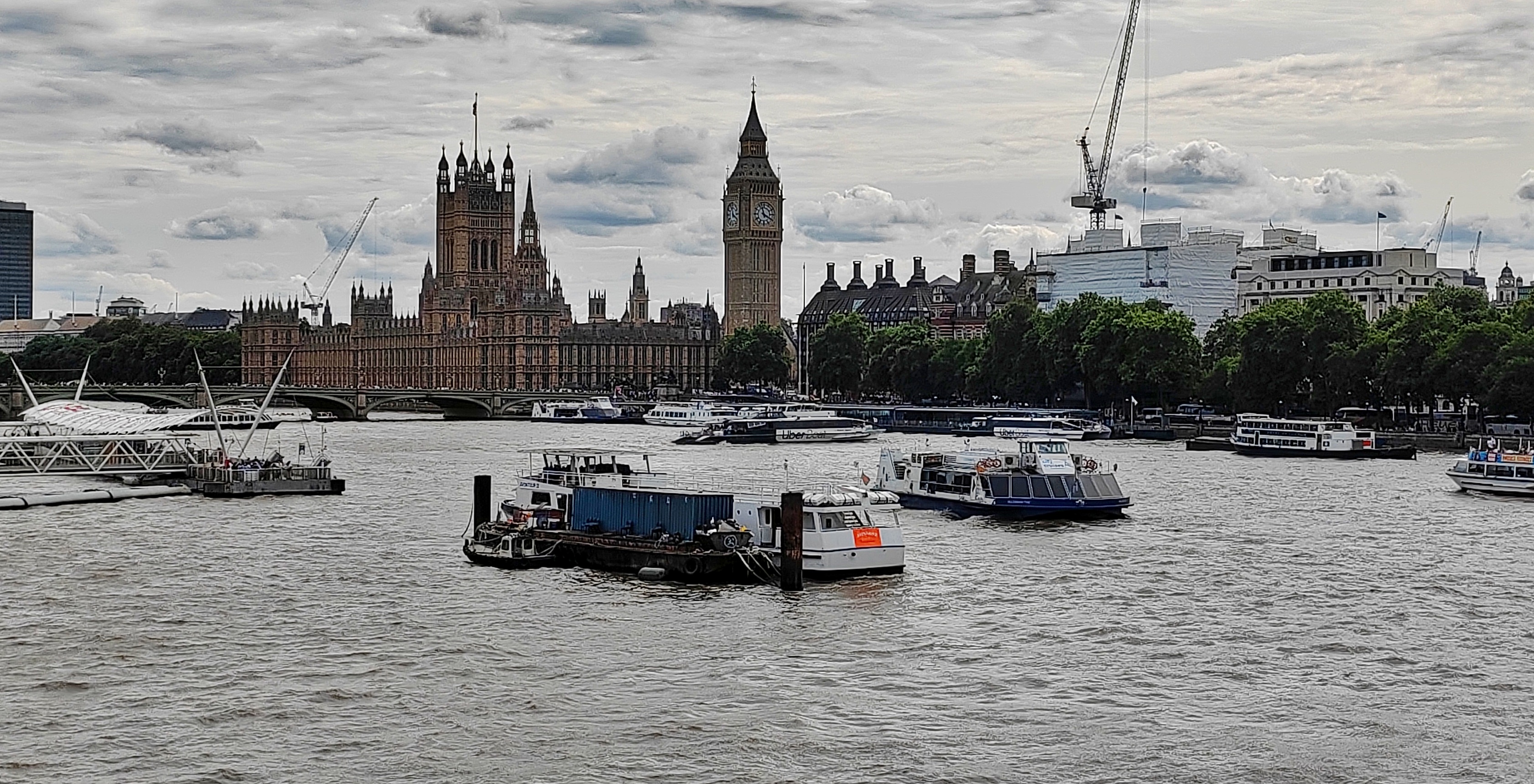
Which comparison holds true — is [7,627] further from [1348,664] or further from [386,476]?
[386,476]

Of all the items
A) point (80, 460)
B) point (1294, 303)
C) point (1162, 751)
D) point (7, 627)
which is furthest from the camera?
point (1294, 303)

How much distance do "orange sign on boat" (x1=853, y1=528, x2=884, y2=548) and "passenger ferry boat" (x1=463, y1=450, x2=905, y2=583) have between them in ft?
0.08

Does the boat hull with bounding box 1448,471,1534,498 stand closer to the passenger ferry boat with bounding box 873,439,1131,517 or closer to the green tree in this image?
the passenger ferry boat with bounding box 873,439,1131,517

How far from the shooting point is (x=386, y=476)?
8894 cm

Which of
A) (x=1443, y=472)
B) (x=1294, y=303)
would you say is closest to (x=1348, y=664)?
(x=1443, y=472)

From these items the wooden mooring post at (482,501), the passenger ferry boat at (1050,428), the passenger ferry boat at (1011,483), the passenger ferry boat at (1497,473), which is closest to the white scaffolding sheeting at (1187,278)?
the passenger ferry boat at (1050,428)

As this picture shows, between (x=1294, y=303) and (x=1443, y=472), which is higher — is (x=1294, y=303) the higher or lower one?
the higher one

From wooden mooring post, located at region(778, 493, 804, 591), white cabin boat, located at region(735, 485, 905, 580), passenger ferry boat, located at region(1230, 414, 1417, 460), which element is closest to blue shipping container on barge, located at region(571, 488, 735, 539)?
white cabin boat, located at region(735, 485, 905, 580)

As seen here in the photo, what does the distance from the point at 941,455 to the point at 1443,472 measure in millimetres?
29610

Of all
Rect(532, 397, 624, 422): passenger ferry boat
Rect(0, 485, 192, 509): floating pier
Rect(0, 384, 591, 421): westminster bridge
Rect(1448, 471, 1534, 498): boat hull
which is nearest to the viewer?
Rect(0, 485, 192, 509): floating pier

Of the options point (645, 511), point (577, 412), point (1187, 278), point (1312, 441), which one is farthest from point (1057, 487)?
point (1187, 278)

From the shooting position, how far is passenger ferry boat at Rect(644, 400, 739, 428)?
518ft

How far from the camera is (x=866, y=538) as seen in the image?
48594 millimetres

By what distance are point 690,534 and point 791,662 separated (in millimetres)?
11666
